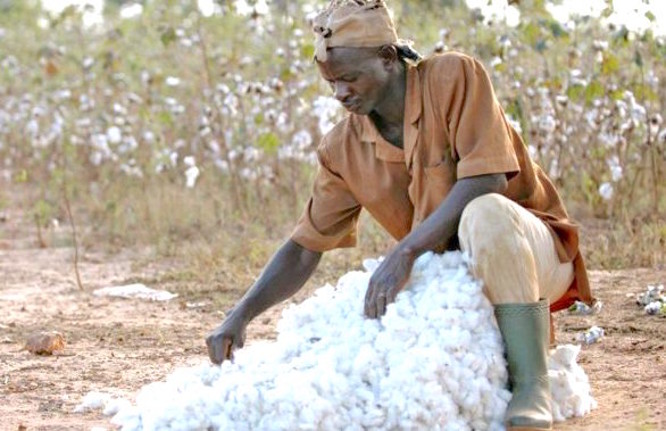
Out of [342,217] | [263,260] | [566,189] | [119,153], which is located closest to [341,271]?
[263,260]

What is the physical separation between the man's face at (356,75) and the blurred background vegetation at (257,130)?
110 inches

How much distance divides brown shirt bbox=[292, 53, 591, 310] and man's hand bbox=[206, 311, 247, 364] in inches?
13.4

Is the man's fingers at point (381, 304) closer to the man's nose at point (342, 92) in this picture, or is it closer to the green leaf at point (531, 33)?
the man's nose at point (342, 92)

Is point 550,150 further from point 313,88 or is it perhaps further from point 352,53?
point 352,53

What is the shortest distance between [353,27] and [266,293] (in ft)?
2.58

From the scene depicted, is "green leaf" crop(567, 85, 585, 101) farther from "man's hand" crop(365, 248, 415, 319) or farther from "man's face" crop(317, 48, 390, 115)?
"man's hand" crop(365, 248, 415, 319)

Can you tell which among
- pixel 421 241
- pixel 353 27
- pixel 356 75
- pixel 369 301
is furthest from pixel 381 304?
Answer: pixel 353 27

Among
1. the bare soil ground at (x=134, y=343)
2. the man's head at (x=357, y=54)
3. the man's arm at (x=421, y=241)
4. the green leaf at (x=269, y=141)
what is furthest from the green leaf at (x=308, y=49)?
the man's arm at (x=421, y=241)

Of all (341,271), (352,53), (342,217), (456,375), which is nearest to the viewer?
(456,375)

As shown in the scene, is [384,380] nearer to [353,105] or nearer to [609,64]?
[353,105]

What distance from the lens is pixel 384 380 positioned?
10.8 feet

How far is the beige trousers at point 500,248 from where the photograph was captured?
334 centimetres

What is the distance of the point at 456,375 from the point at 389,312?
23 cm

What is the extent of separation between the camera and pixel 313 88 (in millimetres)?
7496
